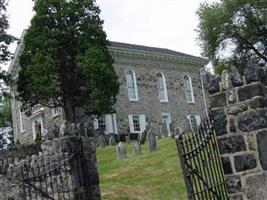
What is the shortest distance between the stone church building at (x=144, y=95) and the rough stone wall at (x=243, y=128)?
101 ft

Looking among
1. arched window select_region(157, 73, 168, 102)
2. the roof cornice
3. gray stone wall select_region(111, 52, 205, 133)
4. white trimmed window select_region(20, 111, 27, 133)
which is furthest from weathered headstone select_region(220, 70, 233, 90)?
white trimmed window select_region(20, 111, 27, 133)

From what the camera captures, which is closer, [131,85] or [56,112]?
[56,112]

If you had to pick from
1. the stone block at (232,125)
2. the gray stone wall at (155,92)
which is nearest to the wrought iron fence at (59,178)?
the stone block at (232,125)

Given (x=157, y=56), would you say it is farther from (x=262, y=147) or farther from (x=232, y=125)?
(x=262, y=147)

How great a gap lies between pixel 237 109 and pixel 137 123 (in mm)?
34709

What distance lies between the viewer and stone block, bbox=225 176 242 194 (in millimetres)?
7281

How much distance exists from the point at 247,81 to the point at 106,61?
26344 millimetres

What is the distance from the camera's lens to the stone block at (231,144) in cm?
729

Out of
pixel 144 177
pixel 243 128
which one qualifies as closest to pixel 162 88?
pixel 144 177

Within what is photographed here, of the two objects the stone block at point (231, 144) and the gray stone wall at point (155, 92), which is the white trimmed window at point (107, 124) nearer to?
the gray stone wall at point (155, 92)

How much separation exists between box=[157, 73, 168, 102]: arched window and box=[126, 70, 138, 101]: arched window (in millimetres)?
3532

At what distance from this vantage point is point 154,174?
1595 centimetres

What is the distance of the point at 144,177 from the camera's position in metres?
15.8

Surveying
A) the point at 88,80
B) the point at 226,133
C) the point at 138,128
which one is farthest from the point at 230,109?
the point at 138,128
